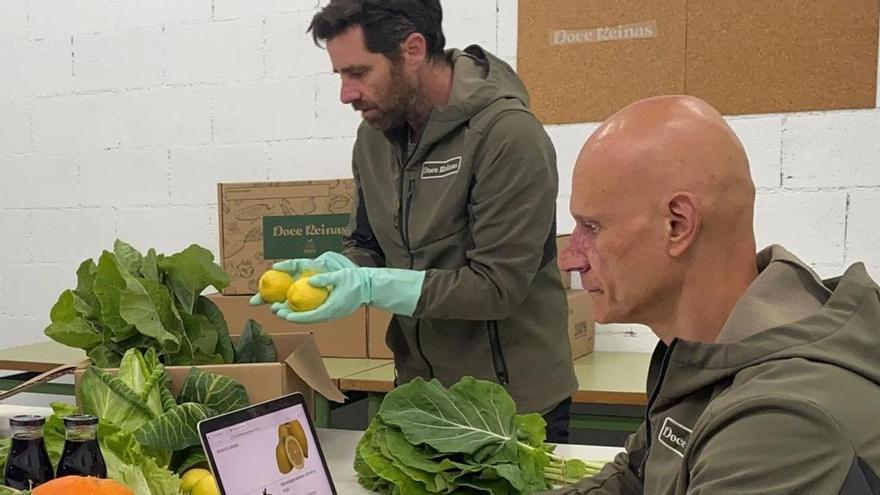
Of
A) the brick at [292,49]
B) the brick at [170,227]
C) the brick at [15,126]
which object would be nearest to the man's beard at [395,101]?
the brick at [292,49]

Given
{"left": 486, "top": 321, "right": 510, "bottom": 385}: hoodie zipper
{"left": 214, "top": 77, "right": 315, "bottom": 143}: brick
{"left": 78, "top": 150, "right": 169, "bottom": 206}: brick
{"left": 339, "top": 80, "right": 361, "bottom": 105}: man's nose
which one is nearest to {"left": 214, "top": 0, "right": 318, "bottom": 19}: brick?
{"left": 214, "top": 77, "right": 315, "bottom": 143}: brick

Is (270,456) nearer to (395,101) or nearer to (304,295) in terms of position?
(304,295)

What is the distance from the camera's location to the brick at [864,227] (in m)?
2.64

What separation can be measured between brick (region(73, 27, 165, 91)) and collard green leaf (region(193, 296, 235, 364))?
219 cm

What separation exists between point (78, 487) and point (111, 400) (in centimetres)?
36

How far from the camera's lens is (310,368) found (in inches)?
62.2

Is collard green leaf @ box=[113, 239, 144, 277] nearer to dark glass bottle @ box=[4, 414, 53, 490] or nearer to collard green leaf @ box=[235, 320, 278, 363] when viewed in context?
Result: collard green leaf @ box=[235, 320, 278, 363]

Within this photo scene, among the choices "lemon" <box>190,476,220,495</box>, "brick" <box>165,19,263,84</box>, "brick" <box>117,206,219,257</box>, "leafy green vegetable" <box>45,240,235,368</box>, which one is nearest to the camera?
"lemon" <box>190,476,220,495</box>

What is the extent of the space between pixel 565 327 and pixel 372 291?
1.55ft

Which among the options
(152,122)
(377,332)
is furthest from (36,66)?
(377,332)

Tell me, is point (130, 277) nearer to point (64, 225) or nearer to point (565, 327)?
point (565, 327)

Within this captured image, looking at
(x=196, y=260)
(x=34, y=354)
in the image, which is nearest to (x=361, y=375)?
(x=196, y=260)

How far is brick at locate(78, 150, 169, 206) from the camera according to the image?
140 inches

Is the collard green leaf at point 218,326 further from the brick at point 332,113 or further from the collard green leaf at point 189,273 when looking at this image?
the brick at point 332,113
